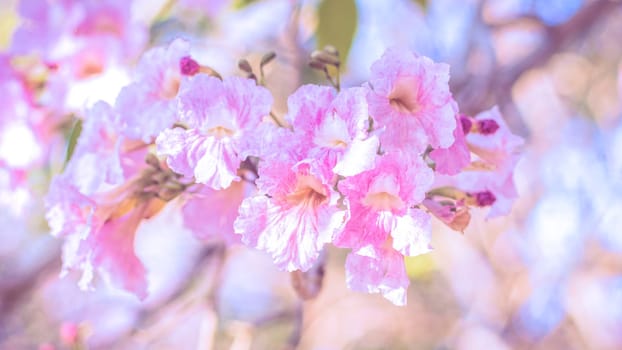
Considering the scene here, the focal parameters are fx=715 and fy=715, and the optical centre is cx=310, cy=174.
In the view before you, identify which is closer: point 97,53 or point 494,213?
point 494,213

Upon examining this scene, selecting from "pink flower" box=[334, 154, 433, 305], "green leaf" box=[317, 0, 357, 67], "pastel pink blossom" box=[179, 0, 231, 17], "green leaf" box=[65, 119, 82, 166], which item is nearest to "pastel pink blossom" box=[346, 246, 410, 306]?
"pink flower" box=[334, 154, 433, 305]

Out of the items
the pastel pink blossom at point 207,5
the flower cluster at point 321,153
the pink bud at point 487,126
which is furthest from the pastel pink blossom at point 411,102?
the pastel pink blossom at point 207,5

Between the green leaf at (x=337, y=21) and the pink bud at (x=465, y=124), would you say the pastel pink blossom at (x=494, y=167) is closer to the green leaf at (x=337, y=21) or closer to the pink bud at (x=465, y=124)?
the pink bud at (x=465, y=124)

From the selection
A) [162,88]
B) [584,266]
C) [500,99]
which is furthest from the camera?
[584,266]

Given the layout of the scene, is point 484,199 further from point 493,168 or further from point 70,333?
point 70,333

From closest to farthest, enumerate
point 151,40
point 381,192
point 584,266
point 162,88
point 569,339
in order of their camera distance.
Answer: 1. point 381,192
2. point 162,88
3. point 151,40
4. point 584,266
5. point 569,339

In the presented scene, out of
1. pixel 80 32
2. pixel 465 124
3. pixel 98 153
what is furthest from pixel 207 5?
Result: pixel 465 124

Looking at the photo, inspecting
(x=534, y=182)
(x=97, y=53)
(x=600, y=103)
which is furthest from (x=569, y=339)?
(x=97, y=53)

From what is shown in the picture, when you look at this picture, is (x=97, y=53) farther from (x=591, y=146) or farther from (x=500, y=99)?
(x=591, y=146)
